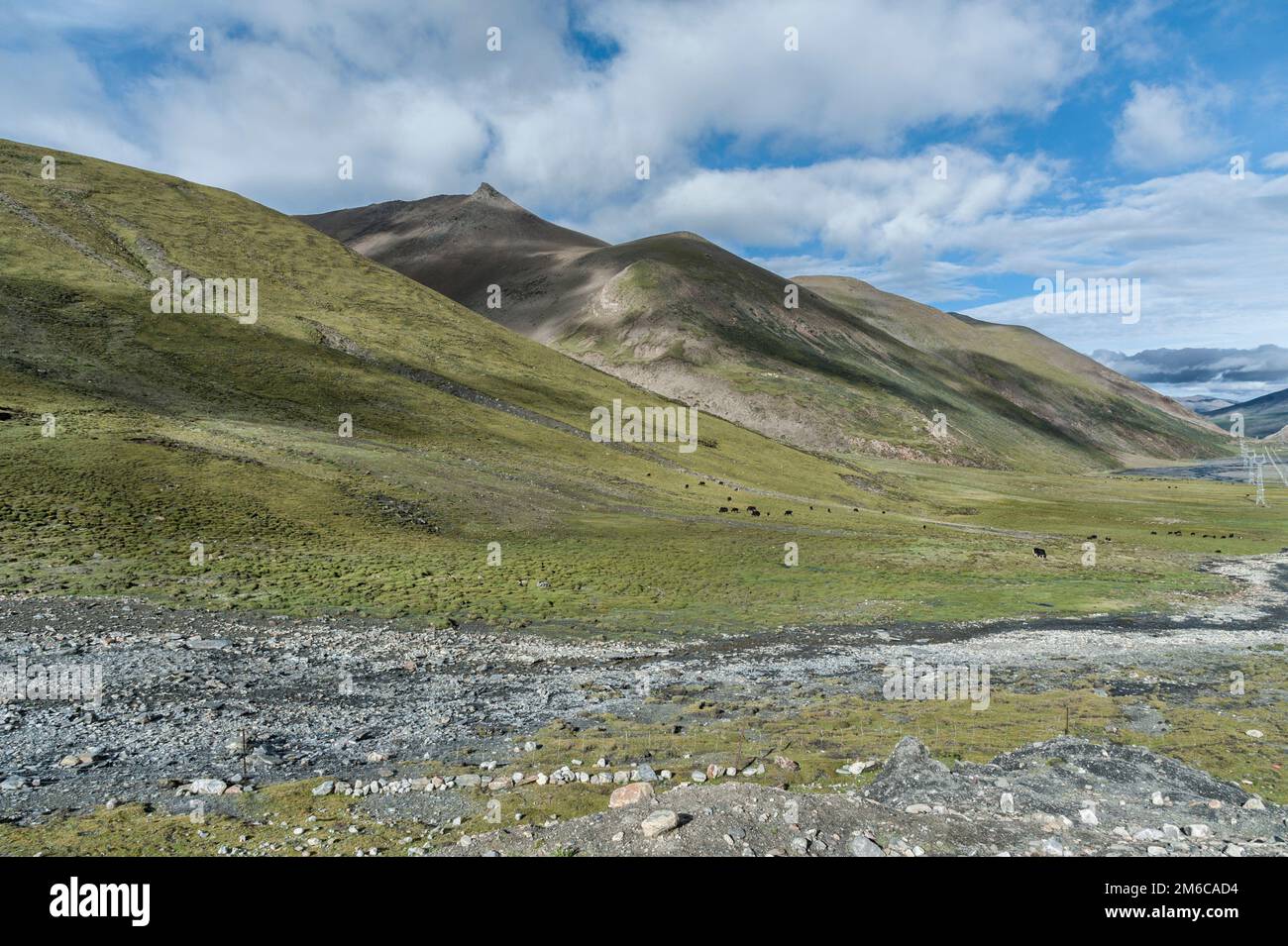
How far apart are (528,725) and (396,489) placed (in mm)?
38777

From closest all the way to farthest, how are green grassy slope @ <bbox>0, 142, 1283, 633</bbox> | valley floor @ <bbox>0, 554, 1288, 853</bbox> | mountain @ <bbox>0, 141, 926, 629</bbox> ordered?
valley floor @ <bbox>0, 554, 1288, 853</bbox>, mountain @ <bbox>0, 141, 926, 629</bbox>, green grassy slope @ <bbox>0, 142, 1283, 633</bbox>

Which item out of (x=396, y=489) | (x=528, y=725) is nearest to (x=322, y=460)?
(x=396, y=489)

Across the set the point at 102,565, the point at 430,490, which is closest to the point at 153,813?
the point at 102,565

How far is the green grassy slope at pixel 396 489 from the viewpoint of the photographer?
125 feet

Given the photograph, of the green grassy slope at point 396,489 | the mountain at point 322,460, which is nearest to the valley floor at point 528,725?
the green grassy slope at point 396,489

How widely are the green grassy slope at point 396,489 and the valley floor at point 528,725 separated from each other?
5.22 meters

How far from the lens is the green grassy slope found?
3812 centimetres

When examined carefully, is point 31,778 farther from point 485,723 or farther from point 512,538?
point 512,538

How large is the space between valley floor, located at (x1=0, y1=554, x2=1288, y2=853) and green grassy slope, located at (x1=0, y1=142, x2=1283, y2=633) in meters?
5.22

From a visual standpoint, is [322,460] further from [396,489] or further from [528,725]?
[528,725]

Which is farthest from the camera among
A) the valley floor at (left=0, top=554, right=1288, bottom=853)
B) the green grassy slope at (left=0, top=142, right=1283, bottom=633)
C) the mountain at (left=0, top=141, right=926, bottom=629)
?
the green grassy slope at (left=0, top=142, right=1283, bottom=633)

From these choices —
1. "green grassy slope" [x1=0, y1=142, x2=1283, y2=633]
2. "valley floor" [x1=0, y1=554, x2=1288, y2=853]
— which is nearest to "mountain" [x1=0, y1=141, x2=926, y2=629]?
"green grassy slope" [x1=0, y1=142, x2=1283, y2=633]

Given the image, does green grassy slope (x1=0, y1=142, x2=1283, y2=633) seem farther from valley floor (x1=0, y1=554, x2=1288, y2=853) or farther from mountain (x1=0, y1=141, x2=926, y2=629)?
valley floor (x1=0, y1=554, x2=1288, y2=853)
